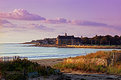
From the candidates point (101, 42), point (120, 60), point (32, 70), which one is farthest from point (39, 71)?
point (101, 42)

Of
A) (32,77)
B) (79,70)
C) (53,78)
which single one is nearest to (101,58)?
(79,70)

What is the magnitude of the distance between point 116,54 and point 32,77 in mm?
12053

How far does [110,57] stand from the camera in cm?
2330

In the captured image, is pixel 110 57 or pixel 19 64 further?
pixel 110 57

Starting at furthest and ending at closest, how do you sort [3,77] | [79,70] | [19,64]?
[79,70], [19,64], [3,77]

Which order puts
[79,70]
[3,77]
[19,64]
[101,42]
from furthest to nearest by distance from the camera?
[101,42], [79,70], [19,64], [3,77]

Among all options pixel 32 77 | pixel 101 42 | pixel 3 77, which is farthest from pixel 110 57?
pixel 101 42

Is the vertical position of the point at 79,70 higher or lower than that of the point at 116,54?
lower

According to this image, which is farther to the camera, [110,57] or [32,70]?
[110,57]

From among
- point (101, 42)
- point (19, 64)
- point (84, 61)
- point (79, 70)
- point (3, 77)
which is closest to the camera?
point (3, 77)

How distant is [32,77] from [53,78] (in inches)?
65.0

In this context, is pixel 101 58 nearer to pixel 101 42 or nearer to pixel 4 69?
pixel 4 69

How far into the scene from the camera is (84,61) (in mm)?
24297

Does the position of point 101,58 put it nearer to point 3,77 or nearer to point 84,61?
point 84,61
